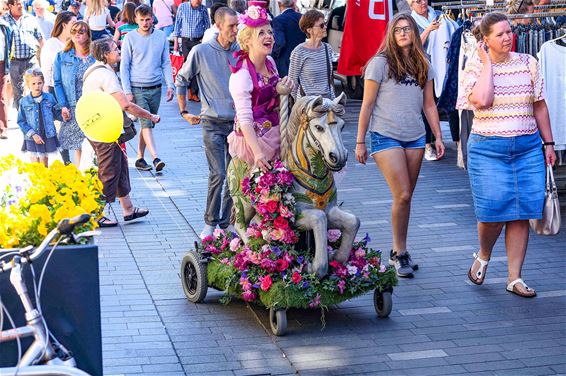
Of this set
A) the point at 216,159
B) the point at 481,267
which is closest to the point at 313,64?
the point at 216,159

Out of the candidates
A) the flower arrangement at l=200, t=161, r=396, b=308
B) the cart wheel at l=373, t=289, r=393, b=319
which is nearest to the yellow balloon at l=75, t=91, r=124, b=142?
the flower arrangement at l=200, t=161, r=396, b=308

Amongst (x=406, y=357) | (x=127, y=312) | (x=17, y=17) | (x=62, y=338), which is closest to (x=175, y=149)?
(x=17, y=17)

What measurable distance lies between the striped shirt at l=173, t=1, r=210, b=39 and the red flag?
17.1 feet

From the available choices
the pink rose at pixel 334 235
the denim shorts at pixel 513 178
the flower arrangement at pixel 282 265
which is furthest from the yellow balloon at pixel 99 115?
the denim shorts at pixel 513 178

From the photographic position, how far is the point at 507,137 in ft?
26.0

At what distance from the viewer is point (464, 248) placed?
959 centimetres

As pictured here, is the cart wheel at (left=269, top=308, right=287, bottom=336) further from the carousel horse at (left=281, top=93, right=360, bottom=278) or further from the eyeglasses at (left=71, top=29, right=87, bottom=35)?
the eyeglasses at (left=71, top=29, right=87, bottom=35)

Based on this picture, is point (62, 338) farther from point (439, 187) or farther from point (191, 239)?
point (439, 187)

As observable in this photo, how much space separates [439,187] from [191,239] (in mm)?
3278

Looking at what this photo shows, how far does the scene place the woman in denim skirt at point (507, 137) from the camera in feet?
25.8

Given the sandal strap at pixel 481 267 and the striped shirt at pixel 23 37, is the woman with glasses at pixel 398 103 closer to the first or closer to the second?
the sandal strap at pixel 481 267

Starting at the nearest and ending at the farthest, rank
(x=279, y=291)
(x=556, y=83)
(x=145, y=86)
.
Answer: (x=279, y=291) → (x=556, y=83) → (x=145, y=86)

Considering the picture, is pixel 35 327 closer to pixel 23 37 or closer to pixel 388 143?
pixel 388 143

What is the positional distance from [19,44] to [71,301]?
12.1 metres
